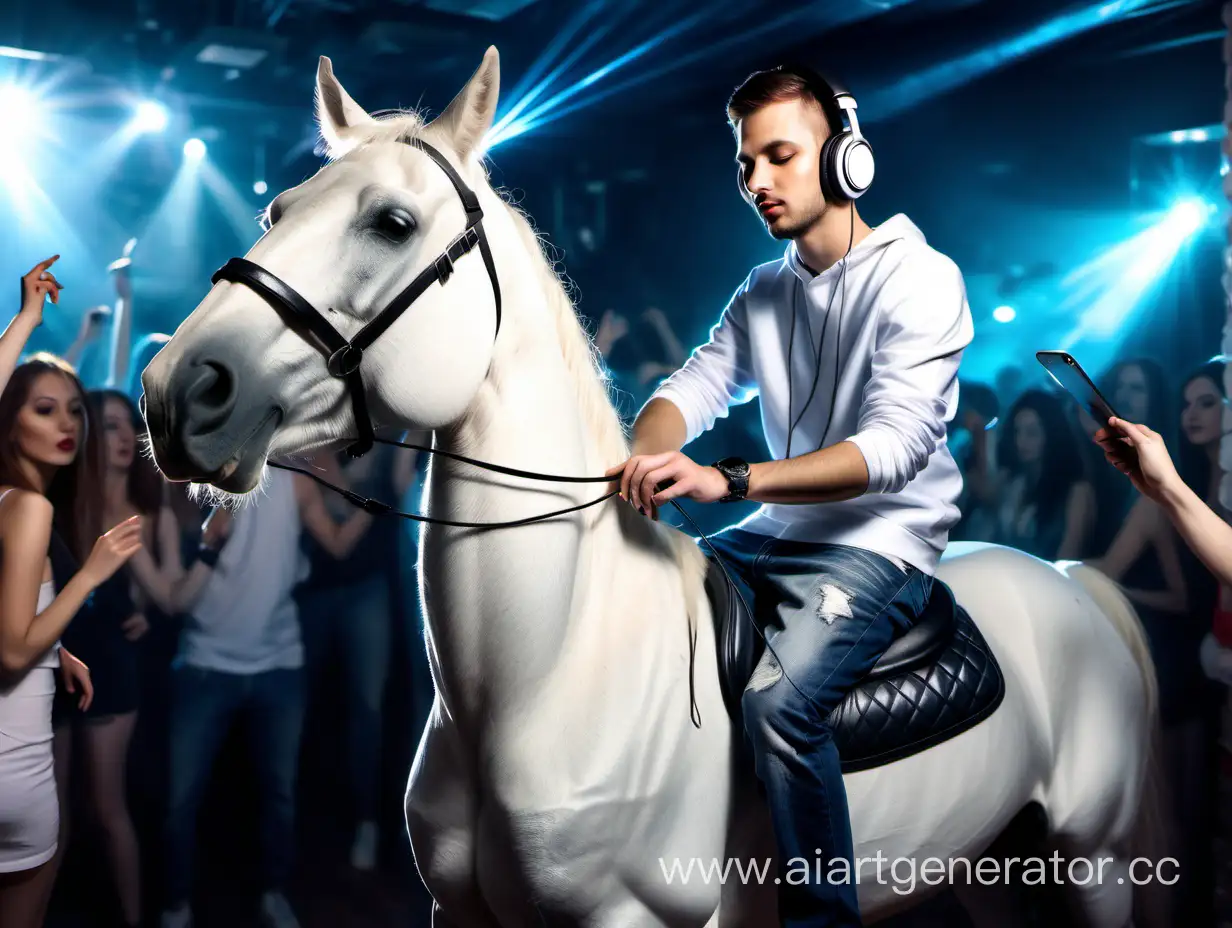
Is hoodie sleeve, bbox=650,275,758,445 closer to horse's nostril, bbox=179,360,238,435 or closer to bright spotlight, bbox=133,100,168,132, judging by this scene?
horse's nostril, bbox=179,360,238,435

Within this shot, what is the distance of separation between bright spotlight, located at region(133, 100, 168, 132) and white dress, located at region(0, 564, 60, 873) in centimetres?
246

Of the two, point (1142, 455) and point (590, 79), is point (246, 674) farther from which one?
point (590, 79)

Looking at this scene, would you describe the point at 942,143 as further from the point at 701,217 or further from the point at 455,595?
the point at 455,595

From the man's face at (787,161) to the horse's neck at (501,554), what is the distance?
1.64 feet

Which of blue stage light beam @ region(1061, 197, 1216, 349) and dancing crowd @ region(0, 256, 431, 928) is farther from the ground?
blue stage light beam @ region(1061, 197, 1216, 349)

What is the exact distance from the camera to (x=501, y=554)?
49.1 inches

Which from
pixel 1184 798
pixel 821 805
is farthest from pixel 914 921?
pixel 821 805

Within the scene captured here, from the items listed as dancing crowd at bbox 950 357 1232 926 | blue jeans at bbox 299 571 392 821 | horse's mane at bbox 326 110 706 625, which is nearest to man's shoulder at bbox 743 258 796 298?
horse's mane at bbox 326 110 706 625

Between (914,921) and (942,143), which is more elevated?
(942,143)

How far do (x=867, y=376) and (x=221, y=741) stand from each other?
2537 millimetres

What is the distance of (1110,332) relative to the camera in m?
4.54

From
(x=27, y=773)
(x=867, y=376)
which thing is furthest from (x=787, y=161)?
(x=27, y=773)

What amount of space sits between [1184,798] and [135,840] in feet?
11.3

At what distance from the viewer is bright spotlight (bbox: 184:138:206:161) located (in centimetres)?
405
